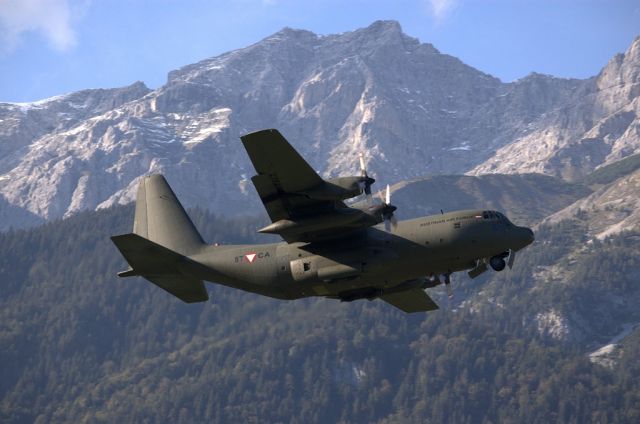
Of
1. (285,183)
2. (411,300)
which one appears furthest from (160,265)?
(411,300)

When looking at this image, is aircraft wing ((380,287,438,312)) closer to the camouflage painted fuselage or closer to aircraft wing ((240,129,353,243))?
the camouflage painted fuselage

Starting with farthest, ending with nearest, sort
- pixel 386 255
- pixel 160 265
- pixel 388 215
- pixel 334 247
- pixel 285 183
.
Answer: pixel 160 265
pixel 334 247
pixel 386 255
pixel 388 215
pixel 285 183

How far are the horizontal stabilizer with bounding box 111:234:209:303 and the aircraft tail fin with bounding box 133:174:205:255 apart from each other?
1.45m

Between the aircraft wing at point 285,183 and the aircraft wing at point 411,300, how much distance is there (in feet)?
19.1

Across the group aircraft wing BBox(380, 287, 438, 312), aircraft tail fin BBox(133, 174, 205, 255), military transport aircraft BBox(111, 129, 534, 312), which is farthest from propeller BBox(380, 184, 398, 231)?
aircraft tail fin BBox(133, 174, 205, 255)

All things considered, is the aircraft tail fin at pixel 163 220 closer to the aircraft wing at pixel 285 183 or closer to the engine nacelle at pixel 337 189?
the aircraft wing at pixel 285 183

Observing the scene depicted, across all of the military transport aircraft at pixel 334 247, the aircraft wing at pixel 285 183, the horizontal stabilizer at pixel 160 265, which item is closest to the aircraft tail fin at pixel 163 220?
the horizontal stabilizer at pixel 160 265

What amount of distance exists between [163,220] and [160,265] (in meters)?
5.45

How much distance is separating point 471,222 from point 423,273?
3147 millimetres

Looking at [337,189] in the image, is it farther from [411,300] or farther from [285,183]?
[411,300]

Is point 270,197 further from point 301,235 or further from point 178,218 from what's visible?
point 178,218

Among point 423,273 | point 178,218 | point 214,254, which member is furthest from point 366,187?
point 178,218

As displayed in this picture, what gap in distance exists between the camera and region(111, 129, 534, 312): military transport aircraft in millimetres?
42969

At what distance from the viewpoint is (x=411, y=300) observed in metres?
50.9
